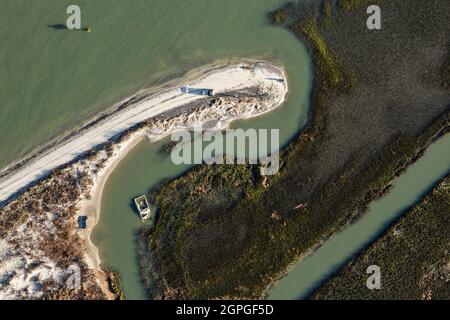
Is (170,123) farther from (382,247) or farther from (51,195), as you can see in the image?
(382,247)

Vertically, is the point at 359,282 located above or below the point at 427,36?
below

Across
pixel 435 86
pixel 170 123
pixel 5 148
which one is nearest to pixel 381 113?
pixel 435 86

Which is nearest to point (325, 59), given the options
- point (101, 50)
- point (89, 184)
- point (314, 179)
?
point (314, 179)

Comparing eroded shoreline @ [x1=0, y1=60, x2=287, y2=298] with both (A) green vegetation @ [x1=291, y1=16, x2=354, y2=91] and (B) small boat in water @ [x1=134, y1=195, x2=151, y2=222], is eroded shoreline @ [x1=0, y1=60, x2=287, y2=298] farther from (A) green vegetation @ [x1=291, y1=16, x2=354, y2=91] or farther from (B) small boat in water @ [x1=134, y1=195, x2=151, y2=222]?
(A) green vegetation @ [x1=291, y1=16, x2=354, y2=91]

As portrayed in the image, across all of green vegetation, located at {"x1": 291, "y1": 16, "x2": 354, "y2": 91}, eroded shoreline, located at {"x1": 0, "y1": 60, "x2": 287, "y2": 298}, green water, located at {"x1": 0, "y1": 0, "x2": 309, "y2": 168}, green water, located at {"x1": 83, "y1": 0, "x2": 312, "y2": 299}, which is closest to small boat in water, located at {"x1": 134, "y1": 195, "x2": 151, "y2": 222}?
green water, located at {"x1": 83, "y1": 0, "x2": 312, "y2": 299}

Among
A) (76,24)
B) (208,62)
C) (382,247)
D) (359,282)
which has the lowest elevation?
(359,282)

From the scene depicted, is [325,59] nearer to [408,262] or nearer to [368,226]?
[368,226]
